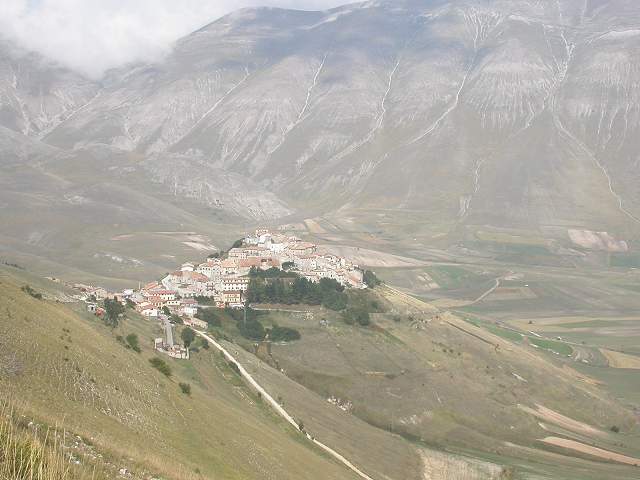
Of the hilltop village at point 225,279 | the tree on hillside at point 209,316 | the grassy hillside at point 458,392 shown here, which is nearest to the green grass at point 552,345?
the grassy hillside at point 458,392

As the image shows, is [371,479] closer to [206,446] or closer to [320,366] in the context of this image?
[206,446]

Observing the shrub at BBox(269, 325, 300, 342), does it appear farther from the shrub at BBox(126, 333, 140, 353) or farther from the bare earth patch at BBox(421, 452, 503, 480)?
the shrub at BBox(126, 333, 140, 353)

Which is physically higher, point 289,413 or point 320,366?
point 289,413

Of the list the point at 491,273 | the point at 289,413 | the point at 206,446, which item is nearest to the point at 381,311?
the point at 289,413

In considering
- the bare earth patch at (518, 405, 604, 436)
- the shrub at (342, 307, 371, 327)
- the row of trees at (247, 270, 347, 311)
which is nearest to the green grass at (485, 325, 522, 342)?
the shrub at (342, 307, 371, 327)

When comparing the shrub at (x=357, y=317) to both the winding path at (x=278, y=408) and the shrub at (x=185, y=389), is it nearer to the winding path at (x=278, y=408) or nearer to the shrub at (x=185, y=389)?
the winding path at (x=278, y=408)

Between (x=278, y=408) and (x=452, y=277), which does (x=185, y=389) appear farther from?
(x=452, y=277)
